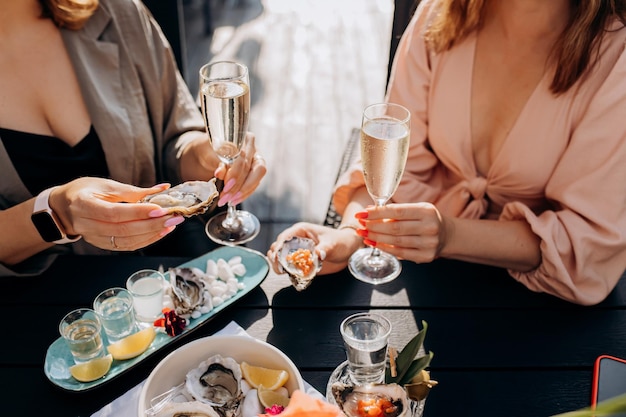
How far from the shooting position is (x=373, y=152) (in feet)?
4.05

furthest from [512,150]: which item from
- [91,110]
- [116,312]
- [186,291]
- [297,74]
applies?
[297,74]

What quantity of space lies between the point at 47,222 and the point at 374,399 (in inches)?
32.6

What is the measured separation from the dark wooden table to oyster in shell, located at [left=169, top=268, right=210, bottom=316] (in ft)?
0.18

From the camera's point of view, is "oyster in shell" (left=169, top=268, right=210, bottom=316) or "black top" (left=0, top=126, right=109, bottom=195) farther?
"black top" (left=0, top=126, right=109, bottom=195)

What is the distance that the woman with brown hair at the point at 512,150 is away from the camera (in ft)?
4.48

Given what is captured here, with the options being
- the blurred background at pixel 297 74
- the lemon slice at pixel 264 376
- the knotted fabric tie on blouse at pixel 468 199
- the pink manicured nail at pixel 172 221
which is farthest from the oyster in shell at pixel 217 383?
the blurred background at pixel 297 74

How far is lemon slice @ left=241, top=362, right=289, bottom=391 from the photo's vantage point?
3.25 ft

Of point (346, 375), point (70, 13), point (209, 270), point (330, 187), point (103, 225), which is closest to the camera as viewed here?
point (346, 375)

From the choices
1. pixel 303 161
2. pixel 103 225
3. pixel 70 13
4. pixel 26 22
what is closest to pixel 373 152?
pixel 103 225

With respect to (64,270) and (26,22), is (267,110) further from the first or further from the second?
(64,270)

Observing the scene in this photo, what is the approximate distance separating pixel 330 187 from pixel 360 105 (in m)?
0.87

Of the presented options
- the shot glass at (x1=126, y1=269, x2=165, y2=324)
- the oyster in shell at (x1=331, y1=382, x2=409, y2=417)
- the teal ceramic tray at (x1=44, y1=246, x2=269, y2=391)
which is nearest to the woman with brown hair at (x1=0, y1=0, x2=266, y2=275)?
the teal ceramic tray at (x1=44, y1=246, x2=269, y2=391)

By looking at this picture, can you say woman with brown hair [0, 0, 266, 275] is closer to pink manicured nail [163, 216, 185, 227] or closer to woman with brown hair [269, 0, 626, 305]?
pink manicured nail [163, 216, 185, 227]

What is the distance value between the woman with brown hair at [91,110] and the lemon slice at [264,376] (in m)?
0.52
